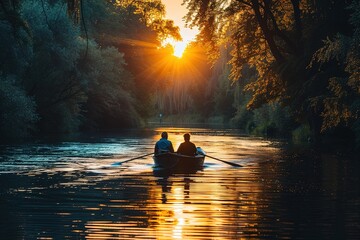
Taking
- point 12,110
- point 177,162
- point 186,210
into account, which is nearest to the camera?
point 186,210

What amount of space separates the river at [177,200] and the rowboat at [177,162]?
1.76ft

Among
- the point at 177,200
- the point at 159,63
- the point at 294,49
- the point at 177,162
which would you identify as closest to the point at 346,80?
the point at 294,49

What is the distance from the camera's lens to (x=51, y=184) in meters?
19.6

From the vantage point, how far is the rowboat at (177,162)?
25756 millimetres

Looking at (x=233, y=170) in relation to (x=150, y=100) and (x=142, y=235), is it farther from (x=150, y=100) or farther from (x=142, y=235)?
(x=150, y=100)

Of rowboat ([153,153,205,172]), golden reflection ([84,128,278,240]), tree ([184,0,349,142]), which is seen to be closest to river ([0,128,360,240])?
golden reflection ([84,128,278,240])

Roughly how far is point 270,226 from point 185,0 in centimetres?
2711

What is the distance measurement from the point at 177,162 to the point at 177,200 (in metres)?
9.74

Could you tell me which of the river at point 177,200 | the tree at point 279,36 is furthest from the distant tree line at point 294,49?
the river at point 177,200

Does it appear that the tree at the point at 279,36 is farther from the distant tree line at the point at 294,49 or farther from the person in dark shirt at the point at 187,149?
the person in dark shirt at the point at 187,149

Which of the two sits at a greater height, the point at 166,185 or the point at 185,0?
the point at 185,0

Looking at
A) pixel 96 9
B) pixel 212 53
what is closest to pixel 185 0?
pixel 212 53

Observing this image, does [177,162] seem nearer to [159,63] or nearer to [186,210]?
[186,210]

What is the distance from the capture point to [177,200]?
1619 cm
